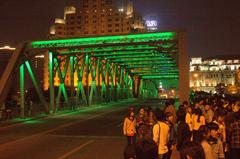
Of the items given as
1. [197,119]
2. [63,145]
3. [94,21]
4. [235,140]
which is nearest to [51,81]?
[63,145]

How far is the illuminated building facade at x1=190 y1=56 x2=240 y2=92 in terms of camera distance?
5595 inches

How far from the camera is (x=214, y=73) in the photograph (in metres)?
146

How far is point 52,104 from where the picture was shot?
34.1 meters

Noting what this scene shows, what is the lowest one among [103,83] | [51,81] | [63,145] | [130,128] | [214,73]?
[63,145]

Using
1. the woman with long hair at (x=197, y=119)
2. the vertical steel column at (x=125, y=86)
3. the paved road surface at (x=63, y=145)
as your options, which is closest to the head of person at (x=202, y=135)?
the woman with long hair at (x=197, y=119)

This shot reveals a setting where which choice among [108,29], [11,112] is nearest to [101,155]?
[11,112]

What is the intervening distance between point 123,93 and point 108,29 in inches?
2783

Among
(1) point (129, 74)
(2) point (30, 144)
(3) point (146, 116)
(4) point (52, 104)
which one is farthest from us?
(1) point (129, 74)

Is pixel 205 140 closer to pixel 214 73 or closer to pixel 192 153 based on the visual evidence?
pixel 192 153

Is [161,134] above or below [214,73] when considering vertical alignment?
below

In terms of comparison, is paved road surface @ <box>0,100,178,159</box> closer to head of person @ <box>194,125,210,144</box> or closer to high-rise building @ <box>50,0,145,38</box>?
head of person @ <box>194,125,210,144</box>

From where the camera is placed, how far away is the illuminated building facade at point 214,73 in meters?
142

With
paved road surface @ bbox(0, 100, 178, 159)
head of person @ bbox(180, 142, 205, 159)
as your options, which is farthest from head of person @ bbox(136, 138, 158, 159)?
paved road surface @ bbox(0, 100, 178, 159)

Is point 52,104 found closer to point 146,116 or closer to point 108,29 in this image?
point 146,116
